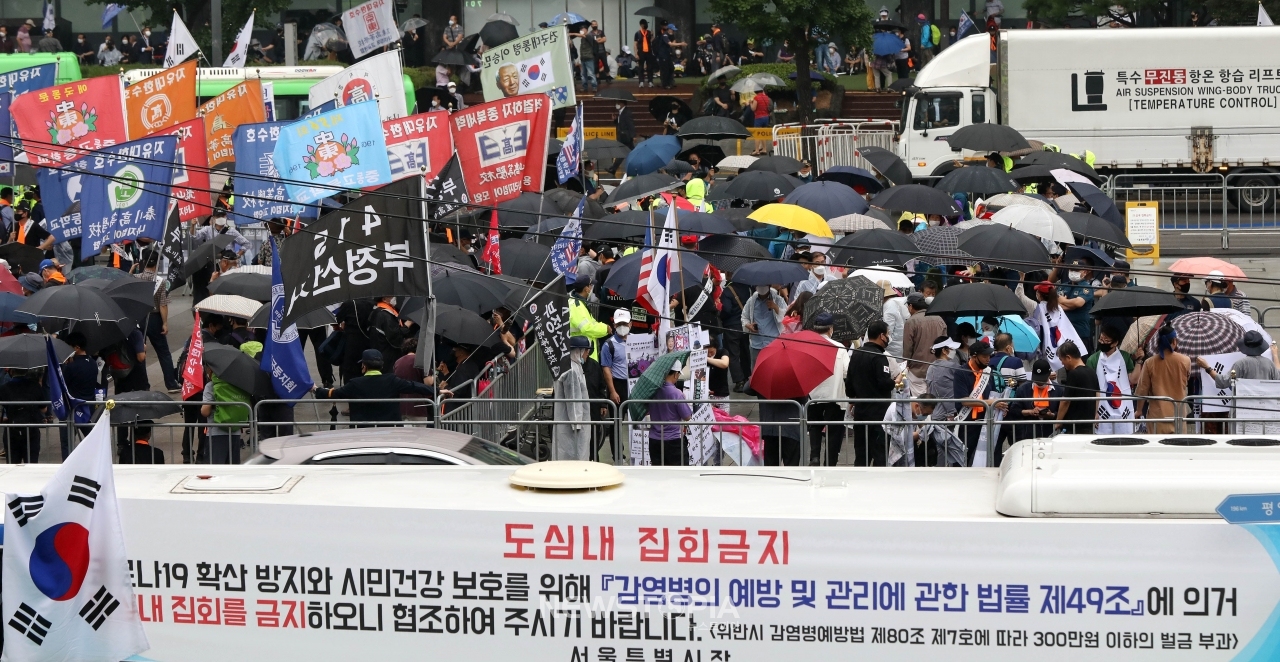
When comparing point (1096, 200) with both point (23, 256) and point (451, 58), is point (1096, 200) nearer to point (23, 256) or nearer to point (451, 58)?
point (23, 256)

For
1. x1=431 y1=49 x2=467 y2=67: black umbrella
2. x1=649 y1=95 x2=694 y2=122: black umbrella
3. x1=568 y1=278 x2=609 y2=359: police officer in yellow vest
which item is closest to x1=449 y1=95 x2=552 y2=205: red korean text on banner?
x1=568 y1=278 x2=609 y2=359: police officer in yellow vest

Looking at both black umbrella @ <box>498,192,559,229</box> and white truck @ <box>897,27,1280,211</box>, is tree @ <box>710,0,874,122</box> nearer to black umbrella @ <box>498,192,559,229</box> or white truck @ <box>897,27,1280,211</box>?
white truck @ <box>897,27,1280,211</box>

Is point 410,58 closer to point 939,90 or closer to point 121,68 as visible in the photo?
point 121,68

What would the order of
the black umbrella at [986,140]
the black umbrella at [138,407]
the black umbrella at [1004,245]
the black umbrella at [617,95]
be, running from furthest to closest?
the black umbrella at [617,95], the black umbrella at [986,140], the black umbrella at [1004,245], the black umbrella at [138,407]

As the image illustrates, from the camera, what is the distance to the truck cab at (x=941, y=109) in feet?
97.7

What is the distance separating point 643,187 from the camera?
69.6 ft

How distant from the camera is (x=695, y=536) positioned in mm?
6242

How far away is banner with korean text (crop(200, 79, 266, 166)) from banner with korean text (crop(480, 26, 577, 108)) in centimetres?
330

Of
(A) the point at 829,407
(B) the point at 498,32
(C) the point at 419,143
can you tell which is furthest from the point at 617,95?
(A) the point at 829,407

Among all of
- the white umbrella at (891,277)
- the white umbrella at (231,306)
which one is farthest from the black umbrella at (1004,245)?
the white umbrella at (231,306)

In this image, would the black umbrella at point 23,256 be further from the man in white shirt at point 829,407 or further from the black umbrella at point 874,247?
the man in white shirt at point 829,407

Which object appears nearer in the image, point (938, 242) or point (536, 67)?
point (938, 242)

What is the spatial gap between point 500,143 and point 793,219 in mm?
3522

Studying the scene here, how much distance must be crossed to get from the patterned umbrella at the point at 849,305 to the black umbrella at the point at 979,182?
22.3 feet
